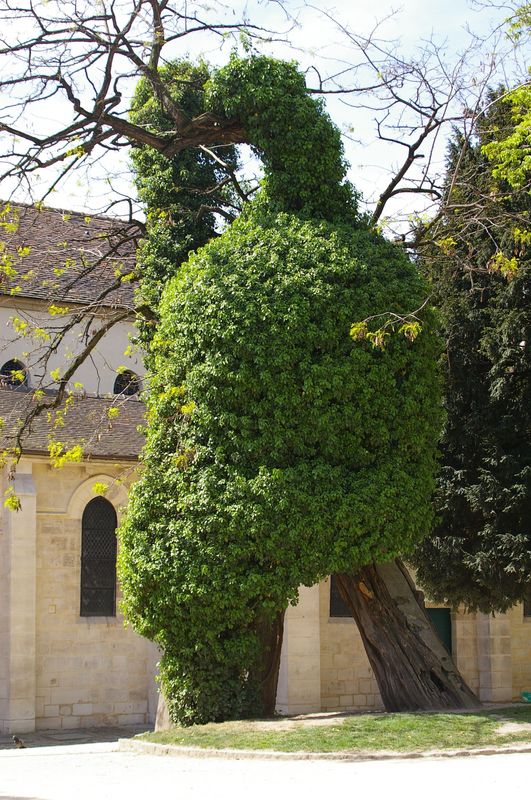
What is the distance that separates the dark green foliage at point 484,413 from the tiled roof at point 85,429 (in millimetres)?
6100

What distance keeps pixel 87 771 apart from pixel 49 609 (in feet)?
32.7

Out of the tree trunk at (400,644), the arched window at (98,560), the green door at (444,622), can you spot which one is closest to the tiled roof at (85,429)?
the arched window at (98,560)

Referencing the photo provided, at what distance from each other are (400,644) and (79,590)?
8784 millimetres

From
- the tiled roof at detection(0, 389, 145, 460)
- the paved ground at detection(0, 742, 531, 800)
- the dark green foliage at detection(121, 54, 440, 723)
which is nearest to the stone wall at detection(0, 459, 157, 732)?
the tiled roof at detection(0, 389, 145, 460)

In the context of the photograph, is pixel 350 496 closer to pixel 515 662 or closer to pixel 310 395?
pixel 310 395

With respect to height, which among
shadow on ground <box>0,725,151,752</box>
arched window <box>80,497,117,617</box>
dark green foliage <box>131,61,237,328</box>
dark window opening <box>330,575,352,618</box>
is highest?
dark green foliage <box>131,61,237,328</box>

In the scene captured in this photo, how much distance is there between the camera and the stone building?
2244cm

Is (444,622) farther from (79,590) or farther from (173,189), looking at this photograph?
(173,189)

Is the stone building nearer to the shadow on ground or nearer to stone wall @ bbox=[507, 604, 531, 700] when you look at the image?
the shadow on ground

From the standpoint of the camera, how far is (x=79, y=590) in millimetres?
23688

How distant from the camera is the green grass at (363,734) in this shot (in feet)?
44.2

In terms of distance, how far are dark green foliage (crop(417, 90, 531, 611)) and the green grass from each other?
5279mm

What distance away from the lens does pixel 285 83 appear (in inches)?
701

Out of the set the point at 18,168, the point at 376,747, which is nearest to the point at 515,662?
the point at 376,747
